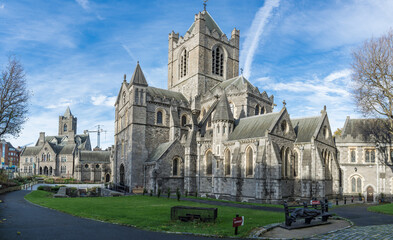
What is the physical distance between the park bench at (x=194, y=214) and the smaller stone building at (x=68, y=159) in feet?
192

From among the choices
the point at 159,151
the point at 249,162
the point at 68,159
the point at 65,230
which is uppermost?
the point at 159,151

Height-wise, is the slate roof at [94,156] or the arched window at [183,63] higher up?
the arched window at [183,63]

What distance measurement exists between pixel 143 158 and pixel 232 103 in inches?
558

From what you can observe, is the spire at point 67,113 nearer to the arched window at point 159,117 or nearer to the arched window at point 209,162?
the arched window at point 159,117

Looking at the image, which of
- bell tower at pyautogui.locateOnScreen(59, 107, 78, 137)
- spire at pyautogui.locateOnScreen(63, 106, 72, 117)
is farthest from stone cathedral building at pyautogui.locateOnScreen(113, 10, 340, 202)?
spire at pyautogui.locateOnScreen(63, 106, 72, 117)

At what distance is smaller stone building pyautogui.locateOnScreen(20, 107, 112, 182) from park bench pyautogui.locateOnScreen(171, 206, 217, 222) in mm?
58596

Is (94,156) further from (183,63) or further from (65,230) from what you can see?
(65,230)

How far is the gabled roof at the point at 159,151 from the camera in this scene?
3788 centimetres

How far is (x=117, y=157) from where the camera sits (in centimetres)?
4750

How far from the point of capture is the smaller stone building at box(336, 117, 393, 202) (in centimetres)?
3756

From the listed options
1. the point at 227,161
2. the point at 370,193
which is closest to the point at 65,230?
the point at 227,161

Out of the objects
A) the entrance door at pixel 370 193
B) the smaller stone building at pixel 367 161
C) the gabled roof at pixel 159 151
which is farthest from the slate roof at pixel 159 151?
the entrance door at pixel 370 193

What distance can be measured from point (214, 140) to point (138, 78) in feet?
44.8

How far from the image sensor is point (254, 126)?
34688mm
